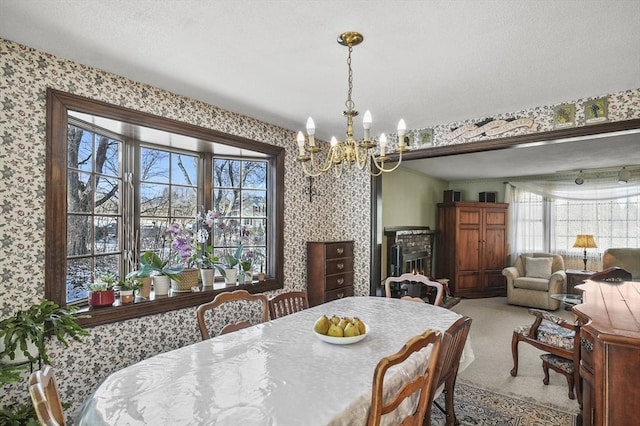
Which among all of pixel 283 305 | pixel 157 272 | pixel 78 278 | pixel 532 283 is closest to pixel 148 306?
pixel 157 272

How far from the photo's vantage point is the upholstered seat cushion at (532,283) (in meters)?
5.91

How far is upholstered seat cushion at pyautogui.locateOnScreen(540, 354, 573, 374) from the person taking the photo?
9.21ft

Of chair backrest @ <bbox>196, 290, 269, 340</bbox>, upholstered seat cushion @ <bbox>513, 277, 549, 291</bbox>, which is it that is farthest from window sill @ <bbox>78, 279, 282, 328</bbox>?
upholstered seat cushion @ <bbox>513, 277, 549, 291</bbox>

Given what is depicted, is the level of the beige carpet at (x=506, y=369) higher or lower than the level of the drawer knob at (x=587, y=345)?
lower

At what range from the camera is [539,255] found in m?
6.59

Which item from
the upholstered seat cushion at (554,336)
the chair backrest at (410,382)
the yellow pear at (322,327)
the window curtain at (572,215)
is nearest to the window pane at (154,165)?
the yellow pear at (322,327)

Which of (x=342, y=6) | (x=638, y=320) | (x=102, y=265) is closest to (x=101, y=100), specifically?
(x=102, y=265)

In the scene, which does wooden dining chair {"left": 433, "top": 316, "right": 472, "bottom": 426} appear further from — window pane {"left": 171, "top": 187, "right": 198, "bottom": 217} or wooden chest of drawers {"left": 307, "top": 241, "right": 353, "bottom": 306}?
window pane {"left": 171, "top": 187, "right": 198, "bottom": 217}

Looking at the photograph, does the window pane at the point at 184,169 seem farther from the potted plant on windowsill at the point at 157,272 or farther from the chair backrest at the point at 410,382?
the chair backrest at the point at 410,382

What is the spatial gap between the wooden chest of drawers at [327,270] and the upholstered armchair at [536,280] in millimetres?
3665

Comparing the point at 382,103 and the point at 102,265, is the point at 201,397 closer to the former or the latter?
the point at 102,265

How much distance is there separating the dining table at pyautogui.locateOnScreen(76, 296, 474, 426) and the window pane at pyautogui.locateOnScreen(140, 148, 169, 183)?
178 cm

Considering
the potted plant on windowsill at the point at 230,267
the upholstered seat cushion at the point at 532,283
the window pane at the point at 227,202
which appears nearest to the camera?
the potted plant on windowsill at the point at 230,267

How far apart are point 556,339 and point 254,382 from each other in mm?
2776
